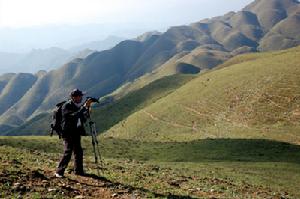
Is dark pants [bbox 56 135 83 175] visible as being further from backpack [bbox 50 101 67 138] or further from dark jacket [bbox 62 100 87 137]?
backpack [bbox 50 101 67 138]

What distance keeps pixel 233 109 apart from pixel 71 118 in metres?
59.8

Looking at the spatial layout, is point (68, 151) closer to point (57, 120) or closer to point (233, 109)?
point (57, 120)

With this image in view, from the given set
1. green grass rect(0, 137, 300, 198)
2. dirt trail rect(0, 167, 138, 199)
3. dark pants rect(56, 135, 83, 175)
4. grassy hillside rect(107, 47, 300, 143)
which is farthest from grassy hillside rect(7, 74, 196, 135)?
dirt trail rect(0, 167, 138, 199)

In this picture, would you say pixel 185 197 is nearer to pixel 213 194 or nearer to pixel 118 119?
pixel 213 194

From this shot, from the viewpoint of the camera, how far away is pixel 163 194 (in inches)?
758

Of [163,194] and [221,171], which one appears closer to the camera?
[163,194]

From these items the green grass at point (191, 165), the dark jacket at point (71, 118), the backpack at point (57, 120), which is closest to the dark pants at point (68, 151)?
the dark jacket at point (71, 118)

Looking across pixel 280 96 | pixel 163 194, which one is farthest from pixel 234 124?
pixel 163 194

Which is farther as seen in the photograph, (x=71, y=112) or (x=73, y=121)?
(x=73, y=121)

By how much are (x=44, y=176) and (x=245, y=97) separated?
208ft

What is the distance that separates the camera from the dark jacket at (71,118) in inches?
760

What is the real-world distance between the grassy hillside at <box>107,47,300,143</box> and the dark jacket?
144ft

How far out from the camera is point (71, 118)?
19.5 meters

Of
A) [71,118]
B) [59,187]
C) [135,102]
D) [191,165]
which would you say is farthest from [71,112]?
[135,102]
